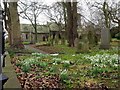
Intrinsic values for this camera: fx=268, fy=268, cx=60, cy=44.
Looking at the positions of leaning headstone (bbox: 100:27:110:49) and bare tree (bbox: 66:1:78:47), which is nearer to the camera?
leaning headstone (bbox: 100:27:110:49)

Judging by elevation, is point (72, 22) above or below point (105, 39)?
above

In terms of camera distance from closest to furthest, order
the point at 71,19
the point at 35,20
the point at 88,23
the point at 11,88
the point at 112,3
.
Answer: the point at 11,88
the point at 71,19
the point at 112,3
the point at 88,23
the point at 35,20

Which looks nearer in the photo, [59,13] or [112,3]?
[112,3]

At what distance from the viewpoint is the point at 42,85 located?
4730mm

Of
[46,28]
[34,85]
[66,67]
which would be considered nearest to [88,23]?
[46,28]

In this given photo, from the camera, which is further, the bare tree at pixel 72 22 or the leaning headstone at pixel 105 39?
the bare tree at pixel 72 22

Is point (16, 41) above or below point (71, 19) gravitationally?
below

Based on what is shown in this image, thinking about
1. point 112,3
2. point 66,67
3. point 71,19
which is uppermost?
point 112,3

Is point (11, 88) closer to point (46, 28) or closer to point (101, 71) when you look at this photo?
point (101, 71)

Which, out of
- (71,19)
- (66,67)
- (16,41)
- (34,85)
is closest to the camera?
(34,85)

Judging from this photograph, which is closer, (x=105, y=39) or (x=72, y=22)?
(x=105, y=39)

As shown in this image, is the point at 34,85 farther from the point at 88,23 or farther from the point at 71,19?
the point at 88,23

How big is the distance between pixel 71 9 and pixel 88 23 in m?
19.0

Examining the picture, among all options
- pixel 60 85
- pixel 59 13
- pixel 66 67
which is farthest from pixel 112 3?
pixel 60 85
